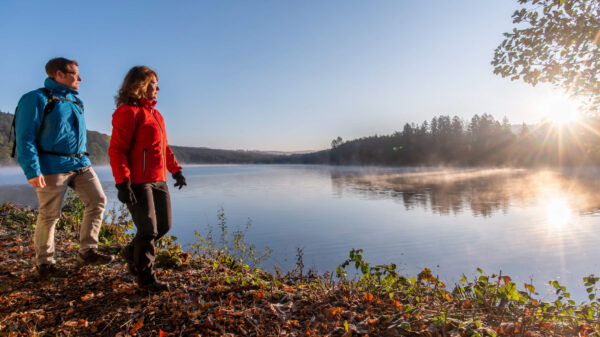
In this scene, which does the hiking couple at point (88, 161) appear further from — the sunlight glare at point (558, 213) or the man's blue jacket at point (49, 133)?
the sunlight glare at point (558, 213)

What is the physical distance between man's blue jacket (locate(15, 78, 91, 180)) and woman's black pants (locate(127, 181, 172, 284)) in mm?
940

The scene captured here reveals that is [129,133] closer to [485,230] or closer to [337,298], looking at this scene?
[337,298]

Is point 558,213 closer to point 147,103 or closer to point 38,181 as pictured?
point 147,103

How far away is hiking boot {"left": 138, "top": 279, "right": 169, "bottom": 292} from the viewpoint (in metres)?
3.20

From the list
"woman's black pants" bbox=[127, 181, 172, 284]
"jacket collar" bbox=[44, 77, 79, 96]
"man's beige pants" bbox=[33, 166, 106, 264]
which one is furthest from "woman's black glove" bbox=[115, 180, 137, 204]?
"jacket collar" bbox=[44, 77, 79, 96]

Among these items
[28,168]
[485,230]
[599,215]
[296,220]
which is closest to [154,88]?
[28,168]

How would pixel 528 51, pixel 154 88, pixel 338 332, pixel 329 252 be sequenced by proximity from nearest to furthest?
pixel 338 332, pixel 154 88, pixel 528 51, pixel 329 252

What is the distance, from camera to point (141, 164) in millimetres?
3057

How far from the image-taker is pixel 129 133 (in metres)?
2.98

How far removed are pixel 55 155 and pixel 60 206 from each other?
21.5 inches

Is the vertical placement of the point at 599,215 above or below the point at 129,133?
below

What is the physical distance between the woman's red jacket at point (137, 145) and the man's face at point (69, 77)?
86cm

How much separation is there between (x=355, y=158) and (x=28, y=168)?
118608mm

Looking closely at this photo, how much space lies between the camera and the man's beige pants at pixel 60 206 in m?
3.25
